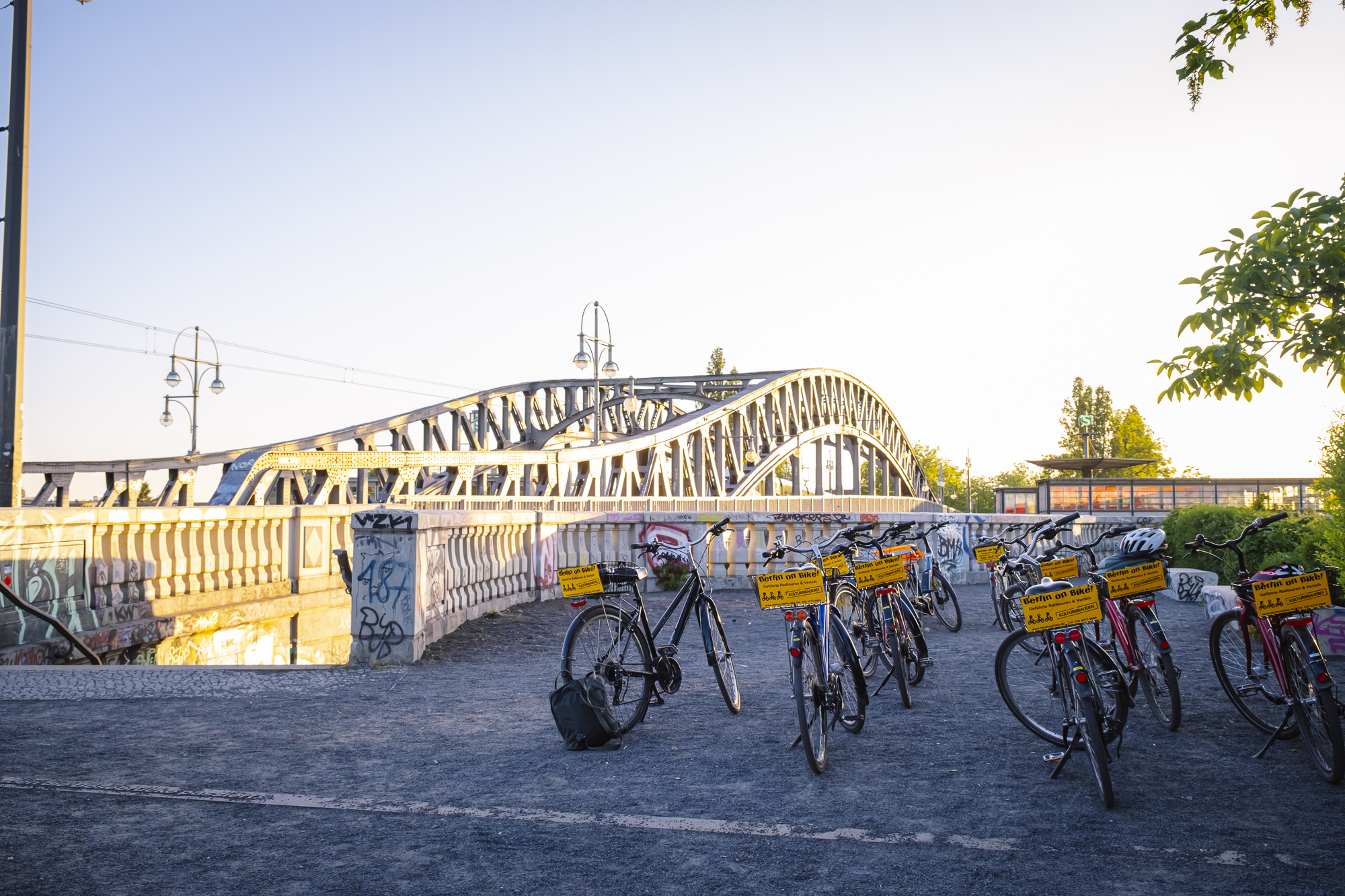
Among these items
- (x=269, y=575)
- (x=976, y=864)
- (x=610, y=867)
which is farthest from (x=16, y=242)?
(x=976, y=864)

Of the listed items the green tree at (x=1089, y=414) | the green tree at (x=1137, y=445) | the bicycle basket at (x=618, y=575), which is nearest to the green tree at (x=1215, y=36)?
the bicycle basket at (x=618, y=575)

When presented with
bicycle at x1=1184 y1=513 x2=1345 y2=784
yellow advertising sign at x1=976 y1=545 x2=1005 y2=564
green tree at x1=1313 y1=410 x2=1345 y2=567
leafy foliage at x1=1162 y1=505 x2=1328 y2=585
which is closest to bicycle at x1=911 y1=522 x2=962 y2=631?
yellow advertising sign at x1=976 y1=545 x2=1005 y2=564

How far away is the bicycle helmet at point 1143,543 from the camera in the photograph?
5.56 m

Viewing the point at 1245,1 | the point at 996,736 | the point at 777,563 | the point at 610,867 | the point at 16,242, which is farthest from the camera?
the point at 777,563

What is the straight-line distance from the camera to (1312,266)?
671cm

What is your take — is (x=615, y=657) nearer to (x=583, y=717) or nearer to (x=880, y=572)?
(x=583, y=717)

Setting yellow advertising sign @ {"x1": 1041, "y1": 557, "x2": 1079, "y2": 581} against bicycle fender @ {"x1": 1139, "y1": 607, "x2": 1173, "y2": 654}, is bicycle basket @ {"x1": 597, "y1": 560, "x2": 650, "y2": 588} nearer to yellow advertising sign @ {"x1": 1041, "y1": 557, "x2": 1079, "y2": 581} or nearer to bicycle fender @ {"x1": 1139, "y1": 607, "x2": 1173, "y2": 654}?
yellow advertising sign @ {"x1": 1041, "y1": 557, "x2": 1079, "y2": 581}

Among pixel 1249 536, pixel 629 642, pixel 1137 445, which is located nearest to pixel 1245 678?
pixel 629 642

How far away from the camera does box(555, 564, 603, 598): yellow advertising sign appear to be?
18.6 ft

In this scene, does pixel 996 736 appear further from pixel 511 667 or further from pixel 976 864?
pixel 511 667

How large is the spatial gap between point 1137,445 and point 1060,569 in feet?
299

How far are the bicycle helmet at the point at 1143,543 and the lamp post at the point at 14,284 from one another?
9.24m

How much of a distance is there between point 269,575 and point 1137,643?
811cm

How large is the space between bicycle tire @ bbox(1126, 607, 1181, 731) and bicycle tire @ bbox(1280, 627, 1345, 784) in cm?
81
